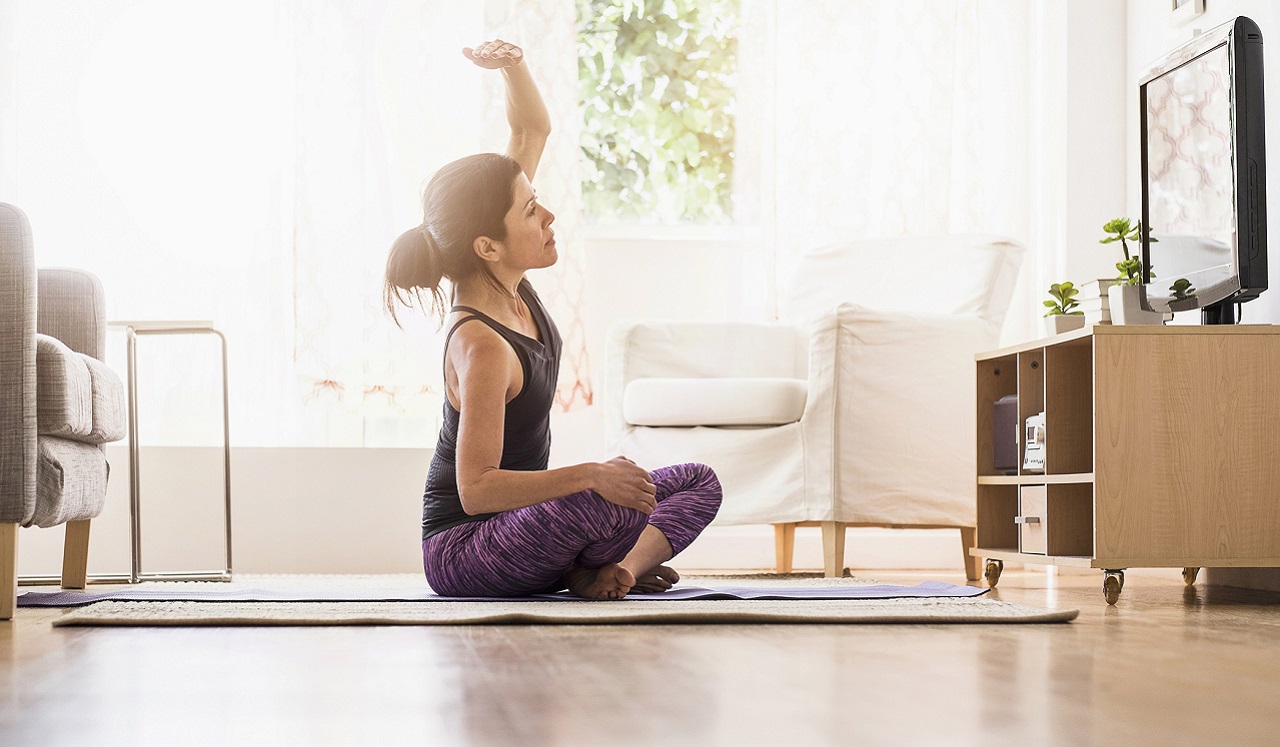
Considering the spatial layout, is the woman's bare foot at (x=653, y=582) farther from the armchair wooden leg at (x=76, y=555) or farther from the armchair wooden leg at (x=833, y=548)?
the armchair wooden leg at (x=76, y=555)

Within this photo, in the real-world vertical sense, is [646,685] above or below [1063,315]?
below

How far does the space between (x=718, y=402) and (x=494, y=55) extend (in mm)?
1357

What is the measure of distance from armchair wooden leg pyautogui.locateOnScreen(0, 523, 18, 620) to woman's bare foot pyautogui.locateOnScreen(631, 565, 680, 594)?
98cm

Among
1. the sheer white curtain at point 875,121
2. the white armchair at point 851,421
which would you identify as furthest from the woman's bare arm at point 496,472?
the sheer white curtain at point 875,121

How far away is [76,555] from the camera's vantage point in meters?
2.88

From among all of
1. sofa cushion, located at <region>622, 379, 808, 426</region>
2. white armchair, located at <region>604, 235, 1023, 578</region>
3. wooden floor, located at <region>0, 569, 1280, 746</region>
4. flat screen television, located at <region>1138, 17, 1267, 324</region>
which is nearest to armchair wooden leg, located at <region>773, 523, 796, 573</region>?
white armchair, located at <region>604, 235, 1023, 578</region>

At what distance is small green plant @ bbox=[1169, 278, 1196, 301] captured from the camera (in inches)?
105

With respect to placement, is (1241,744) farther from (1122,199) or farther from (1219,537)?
(1122,199)

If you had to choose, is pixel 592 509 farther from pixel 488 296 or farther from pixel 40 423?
pixel 40 423

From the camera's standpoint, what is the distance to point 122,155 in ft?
14.2

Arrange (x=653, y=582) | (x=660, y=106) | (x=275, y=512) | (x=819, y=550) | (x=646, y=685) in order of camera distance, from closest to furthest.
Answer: (x=646, y=685) < (x=653, y=582) < (x=275, y=512) < (x=819, y=550) < (x=660, y=106)

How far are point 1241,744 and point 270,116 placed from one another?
396 centimetres

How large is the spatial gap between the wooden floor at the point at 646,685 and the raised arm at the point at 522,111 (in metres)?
1.04

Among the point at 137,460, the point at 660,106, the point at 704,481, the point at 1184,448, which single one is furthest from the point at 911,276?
the point at 137,460
